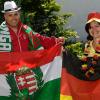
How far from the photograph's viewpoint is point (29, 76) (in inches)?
241

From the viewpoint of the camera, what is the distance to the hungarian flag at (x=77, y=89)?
5809mm

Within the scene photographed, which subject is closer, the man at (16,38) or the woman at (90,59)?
the woman at (90,59)

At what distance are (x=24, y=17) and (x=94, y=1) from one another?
13.2 feet

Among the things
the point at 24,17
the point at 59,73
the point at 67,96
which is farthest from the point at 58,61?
the point at 24,17

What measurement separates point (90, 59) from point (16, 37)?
132 centimetres

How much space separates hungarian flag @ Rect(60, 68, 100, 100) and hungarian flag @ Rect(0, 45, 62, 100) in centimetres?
14

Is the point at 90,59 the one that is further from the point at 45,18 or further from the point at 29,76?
the point at 45,18

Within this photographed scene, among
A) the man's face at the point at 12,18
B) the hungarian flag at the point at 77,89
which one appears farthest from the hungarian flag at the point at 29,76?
the man's face at the point at 12,18

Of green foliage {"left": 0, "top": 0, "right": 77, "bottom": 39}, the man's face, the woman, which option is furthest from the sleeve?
green foliage {"left": 0, "top": 0, "right": 77, "bottom": 39}

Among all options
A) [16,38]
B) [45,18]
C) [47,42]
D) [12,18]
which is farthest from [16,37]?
[45,18]

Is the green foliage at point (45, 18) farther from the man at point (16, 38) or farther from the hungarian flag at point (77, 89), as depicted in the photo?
the hungarian flag at point (77, 89)

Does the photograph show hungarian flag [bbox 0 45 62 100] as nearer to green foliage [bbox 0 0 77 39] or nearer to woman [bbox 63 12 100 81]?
woman [bbox 63 12 100 81]

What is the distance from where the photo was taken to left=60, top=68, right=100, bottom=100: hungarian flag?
5.81 metres

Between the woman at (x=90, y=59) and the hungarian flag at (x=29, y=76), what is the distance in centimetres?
20
